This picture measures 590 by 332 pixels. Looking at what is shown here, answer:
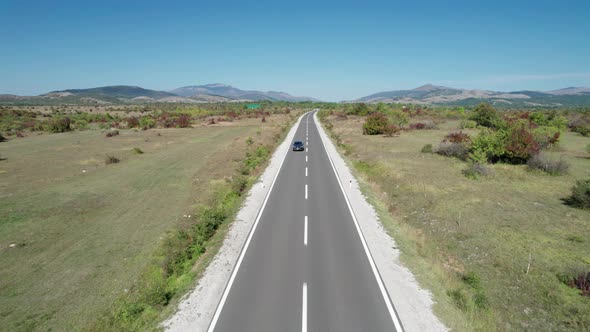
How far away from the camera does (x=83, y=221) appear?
20594mm

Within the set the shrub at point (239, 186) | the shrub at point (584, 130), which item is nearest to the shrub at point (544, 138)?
the shrub at point (584, 130)

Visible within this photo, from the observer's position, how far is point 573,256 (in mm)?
14414

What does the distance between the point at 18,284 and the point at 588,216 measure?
104 ft

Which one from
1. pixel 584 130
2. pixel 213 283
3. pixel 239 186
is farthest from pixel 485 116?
pixel 213 283

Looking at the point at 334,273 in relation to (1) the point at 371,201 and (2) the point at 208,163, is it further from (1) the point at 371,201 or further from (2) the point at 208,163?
(2) the point at 208,163

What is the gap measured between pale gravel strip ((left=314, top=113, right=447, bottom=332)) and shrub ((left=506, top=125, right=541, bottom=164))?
862 inches

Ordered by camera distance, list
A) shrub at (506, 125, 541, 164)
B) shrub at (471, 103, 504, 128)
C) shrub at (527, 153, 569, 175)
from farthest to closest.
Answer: shrub at (471, 103, 504, 128) → shrub at (506, 125, 541, 164) → shrub at (527, 153, 569, 175)

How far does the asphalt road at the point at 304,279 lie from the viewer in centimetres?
1010

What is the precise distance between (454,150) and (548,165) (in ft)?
33.8

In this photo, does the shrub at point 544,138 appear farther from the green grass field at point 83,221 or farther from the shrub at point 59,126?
the shrub at point 59,126

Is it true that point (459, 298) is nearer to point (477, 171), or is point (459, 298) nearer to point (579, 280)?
point (579, 280)

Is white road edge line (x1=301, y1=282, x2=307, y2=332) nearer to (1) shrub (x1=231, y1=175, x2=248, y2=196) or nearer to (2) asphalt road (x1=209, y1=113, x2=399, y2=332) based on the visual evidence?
(2) asphalt road (x1=209, y1=113, x2=399, y2=332)

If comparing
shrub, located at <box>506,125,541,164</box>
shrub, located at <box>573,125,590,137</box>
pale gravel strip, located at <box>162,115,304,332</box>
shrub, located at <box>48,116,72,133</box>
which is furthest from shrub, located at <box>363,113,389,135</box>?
shrub, located at <box>48,116,72,133</box>

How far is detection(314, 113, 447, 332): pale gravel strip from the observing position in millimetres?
10211
